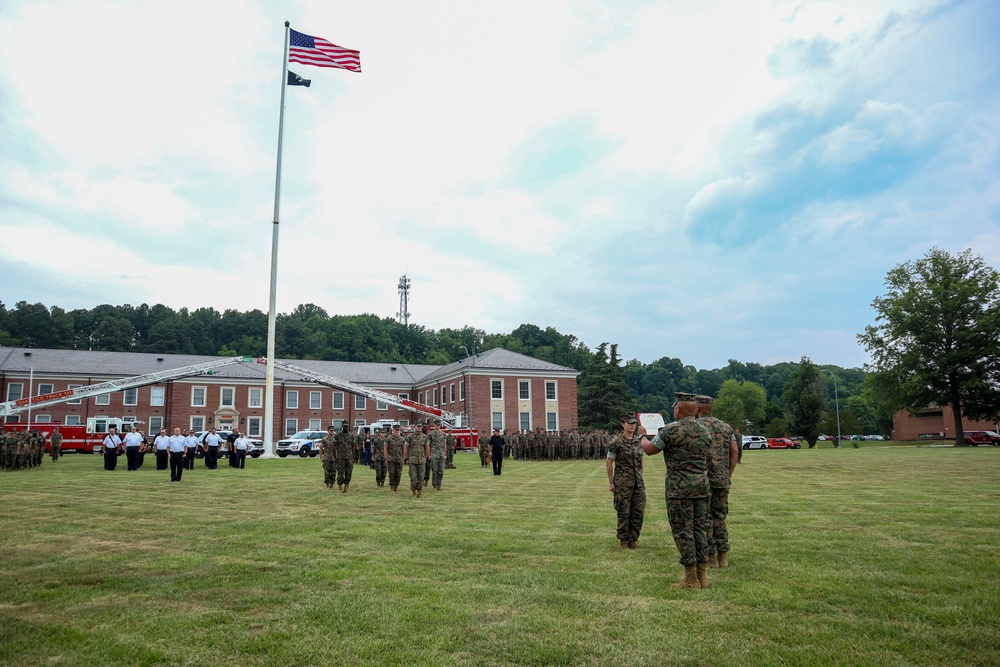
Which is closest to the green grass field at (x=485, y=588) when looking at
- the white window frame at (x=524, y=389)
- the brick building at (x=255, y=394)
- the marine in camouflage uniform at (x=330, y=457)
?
the marine in camouflage uniform at (x=330, y=457)

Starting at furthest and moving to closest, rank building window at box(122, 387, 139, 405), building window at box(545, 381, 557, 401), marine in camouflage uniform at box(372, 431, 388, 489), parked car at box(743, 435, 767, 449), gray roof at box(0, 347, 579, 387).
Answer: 1. building window at box(545, 381, 557, 401)
2. parked car at box(743, 435, 767, 449)
3. building window at box(122, 387, 139, 405)
4. gray roof at box(0, 347, 579, 387)
5. marine in camouflage uniform at box(372, 431, 388, 489)

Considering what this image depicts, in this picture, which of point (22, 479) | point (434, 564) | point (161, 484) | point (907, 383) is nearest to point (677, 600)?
point (434, 564)

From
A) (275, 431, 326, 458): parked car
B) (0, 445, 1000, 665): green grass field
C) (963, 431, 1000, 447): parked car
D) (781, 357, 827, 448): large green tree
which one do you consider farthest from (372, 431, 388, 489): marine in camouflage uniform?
(963, 431, 1000, 447): parked car

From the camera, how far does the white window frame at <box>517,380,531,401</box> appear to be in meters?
62.4

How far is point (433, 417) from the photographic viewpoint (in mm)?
51375

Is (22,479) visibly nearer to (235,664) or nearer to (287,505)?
(287,505)

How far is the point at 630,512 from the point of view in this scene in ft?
29.5

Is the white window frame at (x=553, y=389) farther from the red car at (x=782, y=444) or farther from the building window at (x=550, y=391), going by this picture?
the red car at (x=782, y=444)

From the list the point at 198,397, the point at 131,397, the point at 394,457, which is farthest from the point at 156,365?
the point at 394,457

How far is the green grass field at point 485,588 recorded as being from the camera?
4.91m

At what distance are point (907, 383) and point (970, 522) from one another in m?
50.8

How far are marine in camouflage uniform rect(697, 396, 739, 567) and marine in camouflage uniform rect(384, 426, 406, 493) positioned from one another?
10.6 metres

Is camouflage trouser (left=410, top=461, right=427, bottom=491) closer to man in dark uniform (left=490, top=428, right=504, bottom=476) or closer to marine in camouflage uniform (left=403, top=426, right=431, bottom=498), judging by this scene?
marine in camouflage uniform (left=403, top=426, right=431, bottom=498)

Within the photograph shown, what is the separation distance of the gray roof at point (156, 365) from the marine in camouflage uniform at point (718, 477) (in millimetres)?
52398
